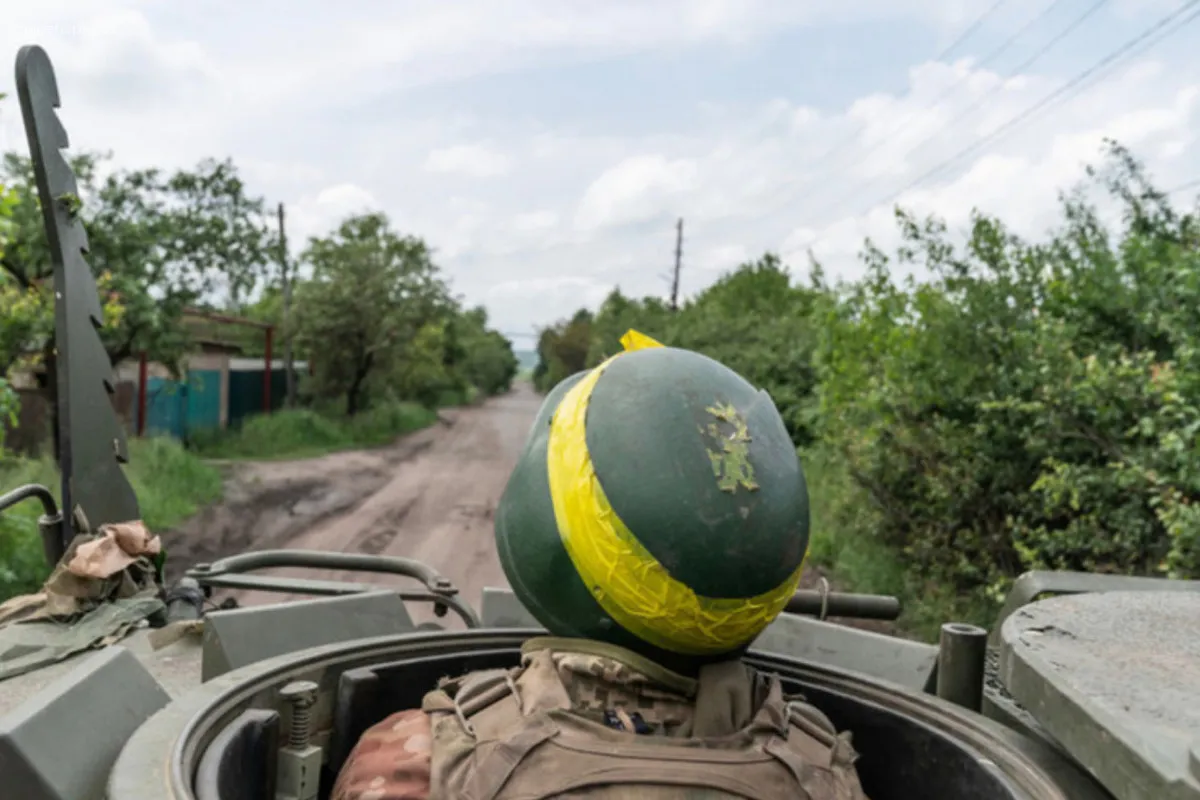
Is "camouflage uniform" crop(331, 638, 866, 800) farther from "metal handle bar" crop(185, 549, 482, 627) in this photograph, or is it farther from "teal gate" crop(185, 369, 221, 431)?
"teal gate" crop(185, 369, 221, 431)

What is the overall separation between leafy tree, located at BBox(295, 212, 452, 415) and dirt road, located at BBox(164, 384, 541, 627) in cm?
415

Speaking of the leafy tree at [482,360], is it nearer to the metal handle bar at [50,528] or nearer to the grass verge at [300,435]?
the grass verge at [300,435]

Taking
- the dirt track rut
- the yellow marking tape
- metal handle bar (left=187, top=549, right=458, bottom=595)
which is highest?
the yellow marking tape

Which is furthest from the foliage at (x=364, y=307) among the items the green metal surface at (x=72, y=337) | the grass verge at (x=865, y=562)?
the green metal surface at (x=72, y=337)

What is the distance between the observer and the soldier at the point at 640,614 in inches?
59.2

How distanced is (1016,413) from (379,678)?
5.34 meters

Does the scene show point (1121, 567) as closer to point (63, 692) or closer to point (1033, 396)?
point (1033, 396)

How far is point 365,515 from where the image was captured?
492 inches

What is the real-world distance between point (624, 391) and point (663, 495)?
18 centimetres

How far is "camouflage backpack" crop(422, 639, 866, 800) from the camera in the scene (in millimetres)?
1471

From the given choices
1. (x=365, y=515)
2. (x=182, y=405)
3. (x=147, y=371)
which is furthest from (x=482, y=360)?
(x=365, y=515)

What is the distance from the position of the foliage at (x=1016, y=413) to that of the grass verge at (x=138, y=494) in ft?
19.0

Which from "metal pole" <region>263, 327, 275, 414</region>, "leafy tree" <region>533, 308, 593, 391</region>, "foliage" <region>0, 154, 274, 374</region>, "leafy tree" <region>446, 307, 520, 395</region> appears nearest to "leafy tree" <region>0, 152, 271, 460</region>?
"foliage" <region>0, 154, 274, 374</region>

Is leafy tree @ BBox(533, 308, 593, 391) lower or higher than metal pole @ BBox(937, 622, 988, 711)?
higher
